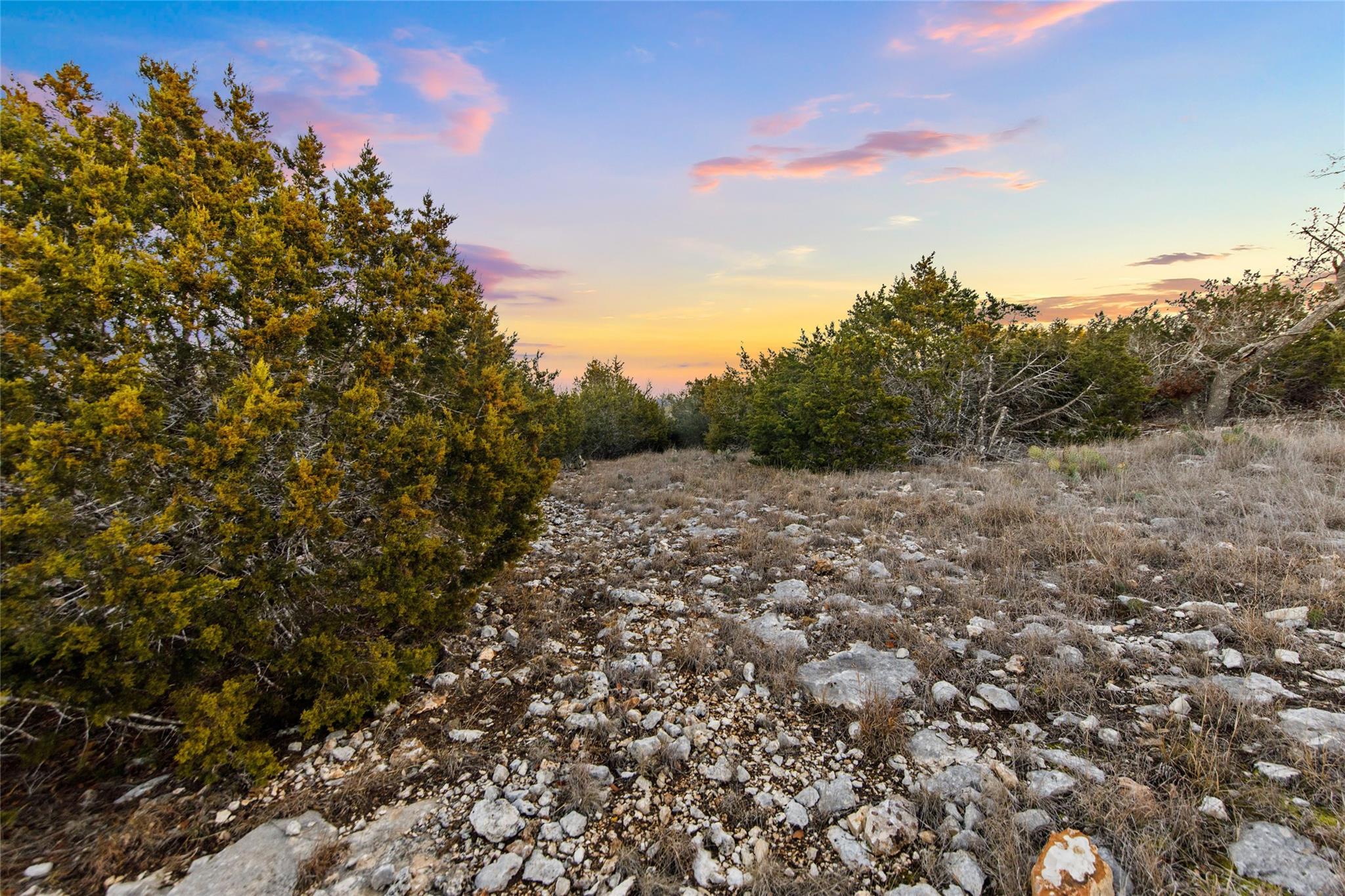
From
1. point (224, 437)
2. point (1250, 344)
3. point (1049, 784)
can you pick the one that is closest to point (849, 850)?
point (1049, 784)

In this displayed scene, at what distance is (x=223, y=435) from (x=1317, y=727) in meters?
5.64

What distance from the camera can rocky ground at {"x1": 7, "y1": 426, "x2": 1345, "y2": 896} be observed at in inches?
88.1

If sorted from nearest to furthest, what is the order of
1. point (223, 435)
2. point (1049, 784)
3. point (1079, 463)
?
point (1049, 784), point (223, 435), point (1079, 463)

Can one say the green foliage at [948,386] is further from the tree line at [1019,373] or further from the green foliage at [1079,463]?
the green foliage at [1079,463]

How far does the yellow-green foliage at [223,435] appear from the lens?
8.07ft

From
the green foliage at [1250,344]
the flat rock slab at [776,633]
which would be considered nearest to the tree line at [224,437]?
the flat rock slab at [776,633]

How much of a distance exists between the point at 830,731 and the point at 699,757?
80 cm

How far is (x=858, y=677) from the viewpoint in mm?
3574

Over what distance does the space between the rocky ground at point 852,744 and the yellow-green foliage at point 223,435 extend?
55cm

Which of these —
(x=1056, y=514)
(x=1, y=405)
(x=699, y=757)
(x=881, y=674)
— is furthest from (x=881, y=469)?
(x=1, y=405)

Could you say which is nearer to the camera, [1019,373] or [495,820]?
[495,820]

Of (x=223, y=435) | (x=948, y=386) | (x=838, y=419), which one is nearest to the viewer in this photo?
(x=223, y=435)

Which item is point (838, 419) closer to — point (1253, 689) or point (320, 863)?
point (1253, 689)

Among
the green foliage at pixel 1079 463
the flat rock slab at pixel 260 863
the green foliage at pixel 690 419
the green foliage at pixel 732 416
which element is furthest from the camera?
the green foliage at pixel 690 419
